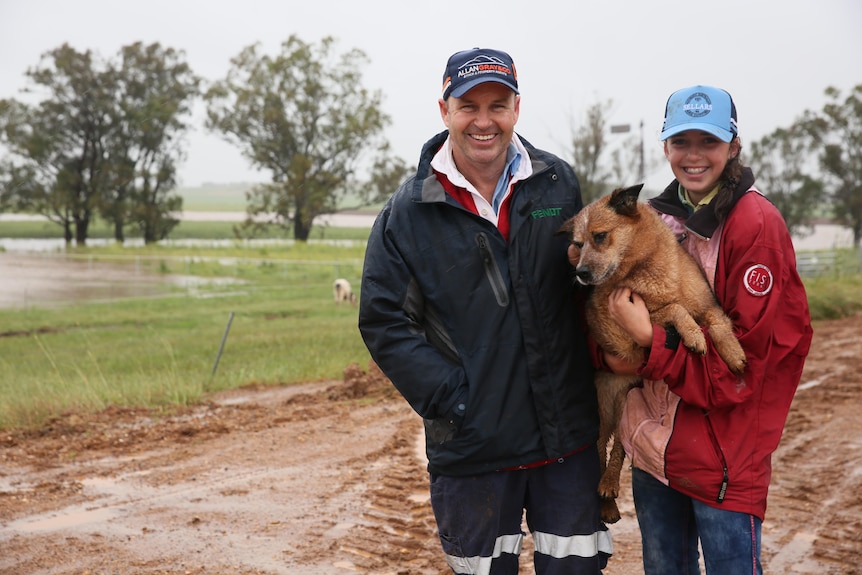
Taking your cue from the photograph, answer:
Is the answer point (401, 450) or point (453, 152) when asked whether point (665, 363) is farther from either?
point (401, 450)

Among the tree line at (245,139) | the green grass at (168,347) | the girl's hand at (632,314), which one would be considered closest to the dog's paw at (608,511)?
the girl's hand at (632,314)

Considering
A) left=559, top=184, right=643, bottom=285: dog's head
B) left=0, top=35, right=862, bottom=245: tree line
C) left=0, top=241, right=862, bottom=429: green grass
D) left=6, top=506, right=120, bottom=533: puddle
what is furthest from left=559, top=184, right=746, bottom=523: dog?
left=0, top=35, right=862, bottom=245: tree line

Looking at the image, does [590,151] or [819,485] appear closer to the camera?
[819,485]

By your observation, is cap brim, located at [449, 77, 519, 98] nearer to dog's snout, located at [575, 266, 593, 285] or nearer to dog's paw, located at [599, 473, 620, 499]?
dog's snout, located at [575, 266, 593, 285]

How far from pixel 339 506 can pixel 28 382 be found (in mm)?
6268

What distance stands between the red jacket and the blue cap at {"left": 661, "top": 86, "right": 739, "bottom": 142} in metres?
0.21

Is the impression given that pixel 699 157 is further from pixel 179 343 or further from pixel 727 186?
pixel 179 343

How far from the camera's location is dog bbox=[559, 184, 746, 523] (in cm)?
329

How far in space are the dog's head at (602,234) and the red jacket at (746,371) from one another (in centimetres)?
32

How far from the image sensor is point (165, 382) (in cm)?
1022

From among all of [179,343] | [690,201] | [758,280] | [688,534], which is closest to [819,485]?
[688,534]

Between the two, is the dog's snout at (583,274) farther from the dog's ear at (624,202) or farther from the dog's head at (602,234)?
the dog's ear at (624,202)

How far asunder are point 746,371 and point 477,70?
1.56 meters

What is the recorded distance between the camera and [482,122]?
333 centimetres
